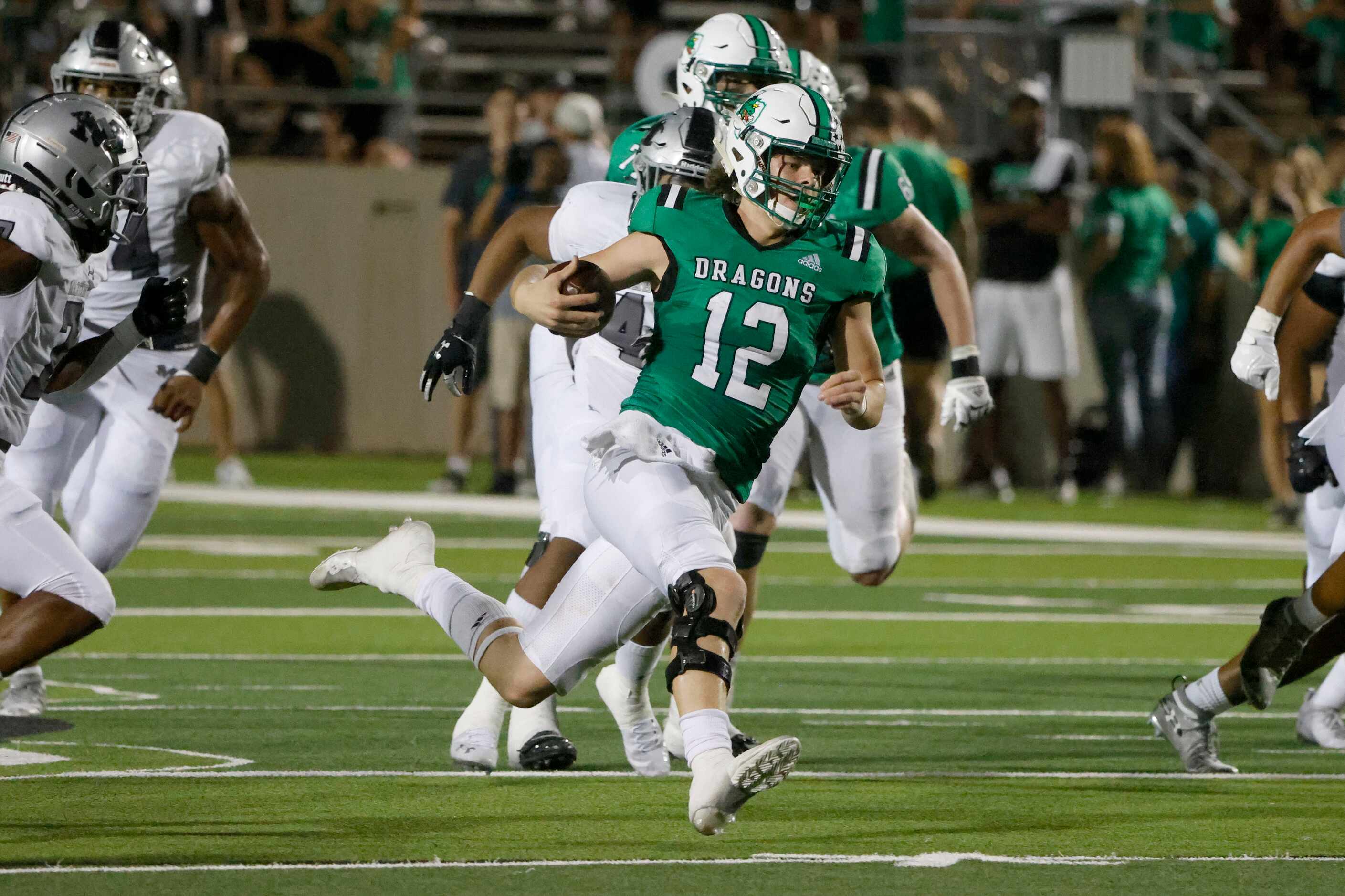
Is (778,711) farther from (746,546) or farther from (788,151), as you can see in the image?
(788,151)

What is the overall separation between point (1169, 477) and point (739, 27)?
9.73 metres

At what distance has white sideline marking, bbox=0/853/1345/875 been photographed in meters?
4.52

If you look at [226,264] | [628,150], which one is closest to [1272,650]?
[628,150]

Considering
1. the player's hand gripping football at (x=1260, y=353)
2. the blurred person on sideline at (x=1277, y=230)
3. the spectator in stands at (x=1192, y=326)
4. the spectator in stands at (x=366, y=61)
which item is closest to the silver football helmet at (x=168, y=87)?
the player's hand gripping football at (x=1260, y=353)

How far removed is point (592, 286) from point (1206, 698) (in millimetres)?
2076

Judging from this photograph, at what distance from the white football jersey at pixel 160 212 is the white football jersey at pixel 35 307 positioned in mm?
1134

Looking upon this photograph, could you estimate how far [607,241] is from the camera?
19.3ft

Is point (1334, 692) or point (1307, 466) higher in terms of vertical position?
point (1307, 466)

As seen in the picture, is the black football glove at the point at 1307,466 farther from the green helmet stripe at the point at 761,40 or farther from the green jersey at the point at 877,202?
the green helmet stripe at the point at 761,40

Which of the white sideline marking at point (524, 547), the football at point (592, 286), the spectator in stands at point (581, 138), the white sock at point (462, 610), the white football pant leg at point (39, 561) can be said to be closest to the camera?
the football at point (592, 286)

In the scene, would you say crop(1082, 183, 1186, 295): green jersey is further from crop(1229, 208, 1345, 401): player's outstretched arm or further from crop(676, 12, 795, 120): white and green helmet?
crop(676, 12, 795, 120): white and green helmet

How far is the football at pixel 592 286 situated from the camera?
4953 millimetres

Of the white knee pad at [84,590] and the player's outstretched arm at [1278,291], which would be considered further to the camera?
the player's outstretched arm at [1278,291]

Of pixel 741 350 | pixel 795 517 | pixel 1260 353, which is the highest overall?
pixel 741 350
